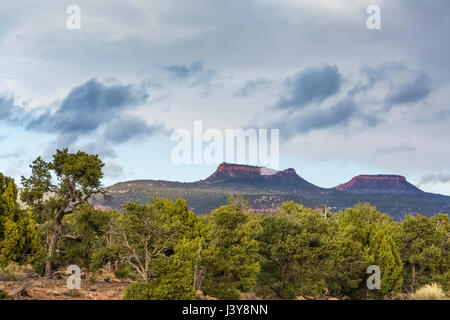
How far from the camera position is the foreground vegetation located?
23719 mm

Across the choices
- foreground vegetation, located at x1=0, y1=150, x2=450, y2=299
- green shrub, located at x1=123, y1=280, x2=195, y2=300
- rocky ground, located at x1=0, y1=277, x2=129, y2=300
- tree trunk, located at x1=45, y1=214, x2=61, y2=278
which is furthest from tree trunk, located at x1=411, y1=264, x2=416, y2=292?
tree trunk, located at x1=45, y1=214, x2=61, y2=278

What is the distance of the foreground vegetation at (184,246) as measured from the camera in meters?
23.7

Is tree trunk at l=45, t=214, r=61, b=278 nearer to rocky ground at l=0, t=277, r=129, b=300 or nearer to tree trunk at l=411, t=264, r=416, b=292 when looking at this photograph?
rocky ground at l=0, t=277, r=129, b=300

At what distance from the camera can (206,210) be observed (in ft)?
413

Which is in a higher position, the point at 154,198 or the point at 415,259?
the point at 154,198

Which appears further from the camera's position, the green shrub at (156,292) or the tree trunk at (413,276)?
the tree trunk at (413,276)

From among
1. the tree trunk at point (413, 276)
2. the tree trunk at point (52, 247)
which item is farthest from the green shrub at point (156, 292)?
the tree trunk at point (413, 276)

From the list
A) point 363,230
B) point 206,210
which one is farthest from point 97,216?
point 206,210

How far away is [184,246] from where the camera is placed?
21109mm
